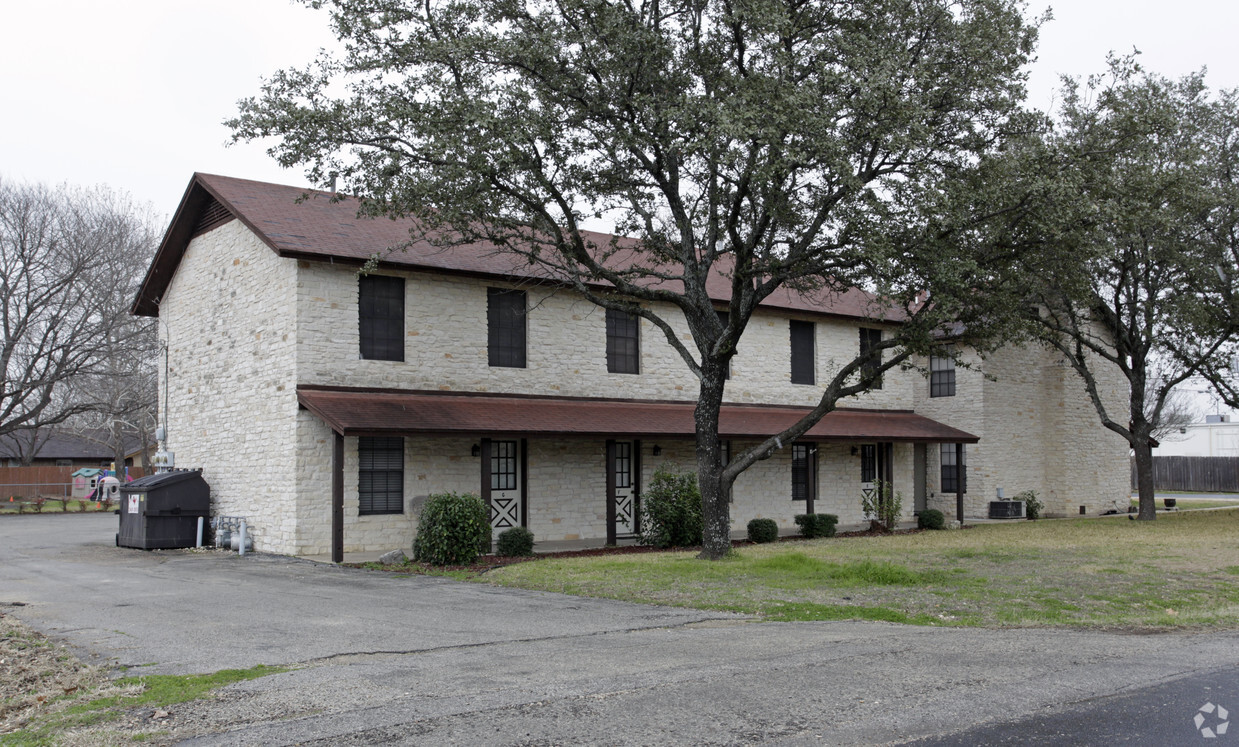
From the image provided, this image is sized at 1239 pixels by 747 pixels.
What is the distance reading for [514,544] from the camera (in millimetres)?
17781

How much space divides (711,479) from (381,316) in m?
7.20

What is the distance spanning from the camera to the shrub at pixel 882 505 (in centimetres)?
2514

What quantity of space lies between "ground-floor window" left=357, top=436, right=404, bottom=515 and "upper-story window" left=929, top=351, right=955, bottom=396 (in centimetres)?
1791

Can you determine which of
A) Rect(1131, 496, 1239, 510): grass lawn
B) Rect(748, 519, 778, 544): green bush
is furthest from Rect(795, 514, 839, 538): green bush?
Rect(1131, 496, 1239, 510): grass lawn

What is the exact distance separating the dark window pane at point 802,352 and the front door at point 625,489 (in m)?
5.77

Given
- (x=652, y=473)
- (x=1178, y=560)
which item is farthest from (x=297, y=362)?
(x=1178, y=560)

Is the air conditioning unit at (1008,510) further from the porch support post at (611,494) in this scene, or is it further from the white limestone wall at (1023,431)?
the porch support post at (611,494)

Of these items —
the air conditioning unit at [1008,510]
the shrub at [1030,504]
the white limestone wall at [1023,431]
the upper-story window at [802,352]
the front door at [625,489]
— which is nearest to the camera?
the front door at [625,489]

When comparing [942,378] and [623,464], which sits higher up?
[942,378]

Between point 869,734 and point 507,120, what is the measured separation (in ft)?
34.8

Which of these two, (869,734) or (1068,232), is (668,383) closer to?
(1068,232)

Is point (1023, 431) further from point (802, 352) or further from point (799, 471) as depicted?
point (799, 471)

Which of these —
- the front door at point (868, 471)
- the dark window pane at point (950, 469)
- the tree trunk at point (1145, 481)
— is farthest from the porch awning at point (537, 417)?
the tree trunk at point (1145, 481)
